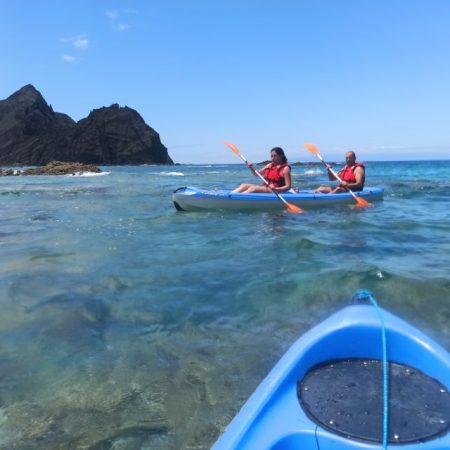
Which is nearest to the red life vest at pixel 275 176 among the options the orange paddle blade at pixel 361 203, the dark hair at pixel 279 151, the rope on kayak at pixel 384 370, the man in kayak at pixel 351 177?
the dark hair at pixel 279 151

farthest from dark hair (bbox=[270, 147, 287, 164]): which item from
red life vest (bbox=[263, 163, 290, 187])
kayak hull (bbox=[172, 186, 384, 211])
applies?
kayak hull (bbox=[172, 186, 384, 211])

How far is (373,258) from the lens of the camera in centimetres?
644

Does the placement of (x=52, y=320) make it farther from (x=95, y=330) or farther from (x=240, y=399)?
(x=240, y=399)

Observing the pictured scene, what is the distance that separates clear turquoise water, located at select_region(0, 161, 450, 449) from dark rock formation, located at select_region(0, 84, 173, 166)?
105 metres

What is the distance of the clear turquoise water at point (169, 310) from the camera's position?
280 centimetres

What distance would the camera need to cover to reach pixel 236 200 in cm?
1102

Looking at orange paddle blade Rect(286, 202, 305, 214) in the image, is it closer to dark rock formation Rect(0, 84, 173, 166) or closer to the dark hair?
the dark hair

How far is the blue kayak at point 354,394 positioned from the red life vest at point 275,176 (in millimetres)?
9084

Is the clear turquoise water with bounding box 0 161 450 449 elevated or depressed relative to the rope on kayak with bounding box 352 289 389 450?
depressed

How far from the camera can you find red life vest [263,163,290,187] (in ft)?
38.7

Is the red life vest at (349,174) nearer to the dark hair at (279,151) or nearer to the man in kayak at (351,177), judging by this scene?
the man in kayak at (351,177)

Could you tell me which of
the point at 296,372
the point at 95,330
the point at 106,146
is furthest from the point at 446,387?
the point at 106,146

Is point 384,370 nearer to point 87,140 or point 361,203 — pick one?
point 361,203

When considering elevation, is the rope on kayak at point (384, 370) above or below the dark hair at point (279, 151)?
below
